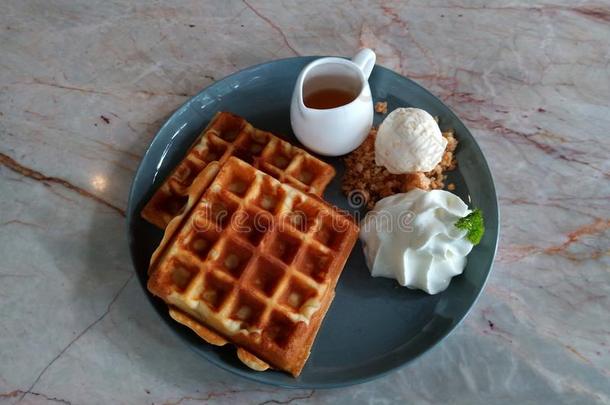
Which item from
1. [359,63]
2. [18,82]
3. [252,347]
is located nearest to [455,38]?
[359,63]

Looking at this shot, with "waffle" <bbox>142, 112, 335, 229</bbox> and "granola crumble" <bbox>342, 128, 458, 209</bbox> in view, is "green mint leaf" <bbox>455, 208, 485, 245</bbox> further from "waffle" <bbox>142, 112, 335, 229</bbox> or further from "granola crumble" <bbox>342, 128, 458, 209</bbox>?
"waffle" <bbox>142, 112, 335, 229</bbox>

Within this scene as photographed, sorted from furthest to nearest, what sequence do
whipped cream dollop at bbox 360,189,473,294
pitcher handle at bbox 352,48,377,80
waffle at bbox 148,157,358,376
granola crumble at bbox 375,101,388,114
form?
granola crumble at bbox 375,101,388,114 < pitcher handle at bbox 352,48,377,80 < whipped cream dollop at bbox 360,189,473,294 < waffle at bbox 148,157,358,376

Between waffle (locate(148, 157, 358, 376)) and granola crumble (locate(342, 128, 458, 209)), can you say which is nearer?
waffle (locate(148, 157, 358, 376))

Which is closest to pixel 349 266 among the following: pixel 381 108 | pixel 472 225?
pixel 472 225

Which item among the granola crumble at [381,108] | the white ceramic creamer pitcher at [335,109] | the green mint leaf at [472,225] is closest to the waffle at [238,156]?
the white ceramic creamer pitcher at [335,109]


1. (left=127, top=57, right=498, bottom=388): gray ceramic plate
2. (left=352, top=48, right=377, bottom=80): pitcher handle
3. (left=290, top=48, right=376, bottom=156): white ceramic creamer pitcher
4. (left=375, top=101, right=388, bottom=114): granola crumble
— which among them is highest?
(left=352, top=48, right=377, bottom=80): pitcher handle

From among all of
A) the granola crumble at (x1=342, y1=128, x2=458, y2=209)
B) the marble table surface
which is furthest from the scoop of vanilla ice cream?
the marble table surface

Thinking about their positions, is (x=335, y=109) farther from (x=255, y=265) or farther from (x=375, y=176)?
(x=255, y=265)
